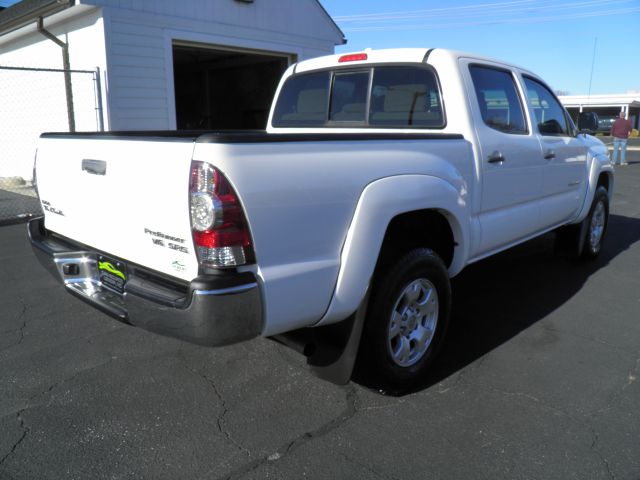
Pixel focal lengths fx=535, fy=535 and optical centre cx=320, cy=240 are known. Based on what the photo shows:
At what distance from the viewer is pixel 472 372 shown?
3416 millimetres

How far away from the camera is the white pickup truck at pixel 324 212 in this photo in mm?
2234

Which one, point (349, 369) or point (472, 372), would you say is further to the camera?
point (472, 372)

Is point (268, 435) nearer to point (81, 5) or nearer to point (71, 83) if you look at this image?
point (81, 5)

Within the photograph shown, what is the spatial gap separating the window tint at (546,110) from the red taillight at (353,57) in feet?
4.93

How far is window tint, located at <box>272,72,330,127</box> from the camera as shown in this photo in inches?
171

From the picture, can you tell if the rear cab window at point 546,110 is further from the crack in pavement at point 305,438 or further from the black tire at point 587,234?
the crack in pavement at point 305,438

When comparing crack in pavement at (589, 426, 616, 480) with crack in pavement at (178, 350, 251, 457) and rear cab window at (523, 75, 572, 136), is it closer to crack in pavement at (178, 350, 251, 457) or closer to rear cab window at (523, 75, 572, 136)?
crack in pavement at (178, 350, 251, 457)

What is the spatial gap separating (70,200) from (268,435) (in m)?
1.71

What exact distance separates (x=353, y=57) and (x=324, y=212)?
210 centimetres

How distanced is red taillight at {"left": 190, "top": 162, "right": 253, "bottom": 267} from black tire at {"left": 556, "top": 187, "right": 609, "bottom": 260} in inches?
181

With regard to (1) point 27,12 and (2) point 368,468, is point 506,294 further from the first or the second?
(1) point 27,12

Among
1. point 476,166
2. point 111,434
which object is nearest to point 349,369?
point 111,434

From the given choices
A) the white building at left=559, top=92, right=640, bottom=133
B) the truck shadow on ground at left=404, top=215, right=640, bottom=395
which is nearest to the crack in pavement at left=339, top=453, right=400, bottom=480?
the truck shadow on ground at left=404, top=215, right=640, bottom=395

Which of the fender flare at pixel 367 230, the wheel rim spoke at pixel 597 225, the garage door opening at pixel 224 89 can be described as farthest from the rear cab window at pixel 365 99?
the garage door opening at pixel 224 89
